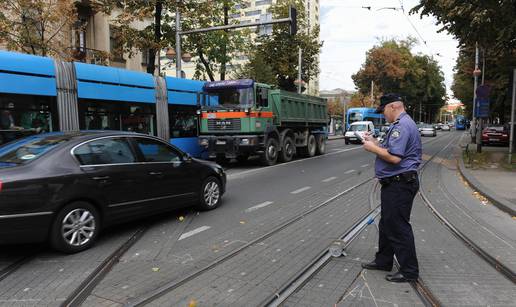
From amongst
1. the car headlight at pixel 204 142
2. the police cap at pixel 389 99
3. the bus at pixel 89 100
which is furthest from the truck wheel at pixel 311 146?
the police cap at pixel 389 99

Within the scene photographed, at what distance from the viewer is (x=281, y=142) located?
16.6 m

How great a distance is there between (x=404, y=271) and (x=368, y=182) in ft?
24.2

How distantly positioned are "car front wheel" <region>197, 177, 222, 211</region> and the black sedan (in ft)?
1.70

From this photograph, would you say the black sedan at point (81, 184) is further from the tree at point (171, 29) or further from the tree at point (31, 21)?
the tree at point (171, 29)

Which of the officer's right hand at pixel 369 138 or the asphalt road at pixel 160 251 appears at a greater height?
the officer's right hand at pixel 369 138

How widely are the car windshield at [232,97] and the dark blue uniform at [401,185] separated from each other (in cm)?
1072

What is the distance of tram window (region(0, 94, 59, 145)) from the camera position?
950 cm

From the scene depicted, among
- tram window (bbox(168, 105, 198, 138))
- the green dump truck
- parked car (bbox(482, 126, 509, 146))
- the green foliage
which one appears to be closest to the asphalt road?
the green dump truck

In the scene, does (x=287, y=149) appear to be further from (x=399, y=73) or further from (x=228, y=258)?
(x=399, y=73)

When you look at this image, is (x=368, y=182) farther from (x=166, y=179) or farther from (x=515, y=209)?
(x=166, y=179)

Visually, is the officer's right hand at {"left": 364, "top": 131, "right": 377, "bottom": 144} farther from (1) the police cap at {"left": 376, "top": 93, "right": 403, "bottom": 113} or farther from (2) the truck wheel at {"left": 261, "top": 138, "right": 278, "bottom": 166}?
(2) the truck wheel at {"left": 261, "top": 138, "right": 278, "bottom": 166}

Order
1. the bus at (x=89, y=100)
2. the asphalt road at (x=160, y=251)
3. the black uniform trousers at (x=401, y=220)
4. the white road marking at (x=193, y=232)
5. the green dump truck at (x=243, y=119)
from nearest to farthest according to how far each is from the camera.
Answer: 1. the asphalt road at (x=160, y=251)
2. the black uniform trousers at (x=401, y=220)
3. the white road marking at (x=193, y=232)
4. the bus at (x=89, y=100)
5. the green dump truck at (x=243, y=119)

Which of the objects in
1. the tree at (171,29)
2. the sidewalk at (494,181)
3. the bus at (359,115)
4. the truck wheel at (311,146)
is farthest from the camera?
the bus at (359,115)

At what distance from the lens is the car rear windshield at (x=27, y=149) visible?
16.1 ft
